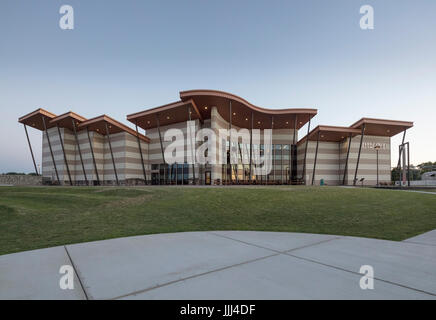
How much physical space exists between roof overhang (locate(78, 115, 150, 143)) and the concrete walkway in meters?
35.6

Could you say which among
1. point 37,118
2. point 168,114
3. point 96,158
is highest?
point 37,118

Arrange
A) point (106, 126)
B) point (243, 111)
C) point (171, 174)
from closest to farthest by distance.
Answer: point (243, 111) → point (106, 126) → point (171, 174)

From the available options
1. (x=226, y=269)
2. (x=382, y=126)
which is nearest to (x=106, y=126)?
(x=226, y=269)

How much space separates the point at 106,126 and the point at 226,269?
39062 millimetres

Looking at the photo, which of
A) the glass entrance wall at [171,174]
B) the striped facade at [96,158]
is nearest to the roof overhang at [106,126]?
the striped facade at [96,158]

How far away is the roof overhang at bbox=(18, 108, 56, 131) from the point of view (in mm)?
A: 40037

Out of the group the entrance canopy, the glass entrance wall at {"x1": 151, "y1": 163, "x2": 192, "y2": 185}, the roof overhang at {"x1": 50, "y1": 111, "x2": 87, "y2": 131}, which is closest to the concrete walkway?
the entrance canopy

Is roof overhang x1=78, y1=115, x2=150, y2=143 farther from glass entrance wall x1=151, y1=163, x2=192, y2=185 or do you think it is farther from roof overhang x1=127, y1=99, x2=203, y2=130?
glass entrance wall x1=151, y1=163, x2=192, y2=185

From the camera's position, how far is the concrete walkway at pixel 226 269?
110 inches

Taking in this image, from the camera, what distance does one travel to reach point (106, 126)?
37375 millimetres

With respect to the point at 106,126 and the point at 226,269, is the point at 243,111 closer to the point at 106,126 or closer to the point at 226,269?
the point at 106,126
